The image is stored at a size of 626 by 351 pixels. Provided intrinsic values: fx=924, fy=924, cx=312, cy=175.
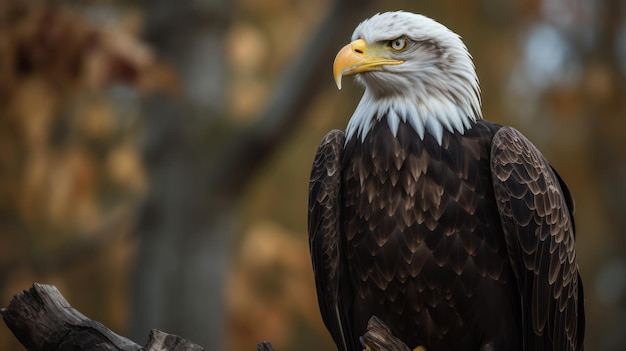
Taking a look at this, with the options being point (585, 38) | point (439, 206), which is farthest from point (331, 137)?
point (585, 38)

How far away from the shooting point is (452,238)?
421cm

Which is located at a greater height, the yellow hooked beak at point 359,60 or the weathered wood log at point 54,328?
the yellow hooked beak at point 359,60

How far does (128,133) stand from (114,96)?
0.70 meters

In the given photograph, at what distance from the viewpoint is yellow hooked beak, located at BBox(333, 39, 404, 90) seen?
4.25 meters

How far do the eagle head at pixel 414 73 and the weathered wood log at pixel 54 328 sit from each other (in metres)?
1.50

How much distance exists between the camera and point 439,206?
421 centimetres

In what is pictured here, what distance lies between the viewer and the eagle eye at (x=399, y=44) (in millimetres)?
4391

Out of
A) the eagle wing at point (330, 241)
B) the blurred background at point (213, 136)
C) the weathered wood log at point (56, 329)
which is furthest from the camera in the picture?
the blurred background at point (213, 136)

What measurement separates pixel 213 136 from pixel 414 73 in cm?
404

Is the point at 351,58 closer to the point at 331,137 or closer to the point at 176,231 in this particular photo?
the point at 331,137

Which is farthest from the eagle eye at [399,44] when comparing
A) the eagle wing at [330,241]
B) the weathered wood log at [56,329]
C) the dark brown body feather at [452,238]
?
the weathered wood log at [56,329]

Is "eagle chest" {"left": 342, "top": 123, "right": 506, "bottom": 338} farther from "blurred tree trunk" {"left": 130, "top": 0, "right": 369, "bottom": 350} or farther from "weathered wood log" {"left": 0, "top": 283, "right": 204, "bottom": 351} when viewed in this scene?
"blurred tree trunk" {"left": 130, "top": 0, "right": 369, "bottom": 350}

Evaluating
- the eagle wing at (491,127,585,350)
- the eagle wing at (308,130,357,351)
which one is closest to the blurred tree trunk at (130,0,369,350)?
the eagle wing at (308,130,357,351)

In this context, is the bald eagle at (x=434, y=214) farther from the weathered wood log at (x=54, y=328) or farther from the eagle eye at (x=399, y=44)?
the weathered wood log at (x=54, y=328)
